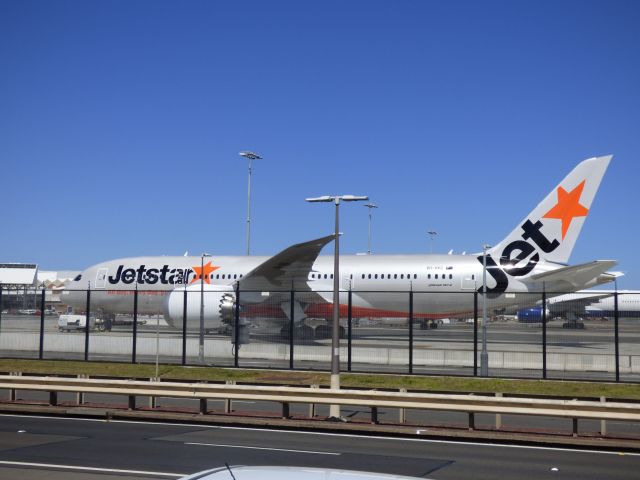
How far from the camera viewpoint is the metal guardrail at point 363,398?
1316cm

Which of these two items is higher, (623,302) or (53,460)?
(623,302)

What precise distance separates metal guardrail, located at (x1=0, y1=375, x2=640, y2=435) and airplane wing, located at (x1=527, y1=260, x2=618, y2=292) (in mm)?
18243

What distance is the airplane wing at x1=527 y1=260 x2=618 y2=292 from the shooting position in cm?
3127

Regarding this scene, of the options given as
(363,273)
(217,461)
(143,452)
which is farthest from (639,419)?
(363,273)

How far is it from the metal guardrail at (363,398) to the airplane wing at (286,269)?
18.7 meters

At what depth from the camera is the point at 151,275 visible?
1729 inches

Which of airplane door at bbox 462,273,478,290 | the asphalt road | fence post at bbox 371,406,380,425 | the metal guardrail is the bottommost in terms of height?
the asphalt road

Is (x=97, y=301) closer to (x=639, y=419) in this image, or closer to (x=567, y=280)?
(x=567, y=280)

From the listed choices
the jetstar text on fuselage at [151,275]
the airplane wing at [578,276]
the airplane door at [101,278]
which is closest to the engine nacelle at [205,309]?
the jetstar text on fuselage at [151,275]

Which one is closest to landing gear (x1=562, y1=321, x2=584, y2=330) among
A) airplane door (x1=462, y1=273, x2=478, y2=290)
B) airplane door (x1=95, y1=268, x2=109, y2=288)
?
airplane door (x1=462, y1=273, x2=478, y2=290)

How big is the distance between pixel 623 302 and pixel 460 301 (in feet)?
17.3

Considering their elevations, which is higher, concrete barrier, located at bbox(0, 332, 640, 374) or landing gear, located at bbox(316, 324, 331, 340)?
landing gear, located at bbox(316, 324, 331, 340)

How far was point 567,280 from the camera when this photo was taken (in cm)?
3297

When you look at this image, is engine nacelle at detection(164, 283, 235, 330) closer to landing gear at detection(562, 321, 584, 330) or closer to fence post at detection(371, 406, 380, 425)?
landing gear at detection(562, 321, 584, 330)
